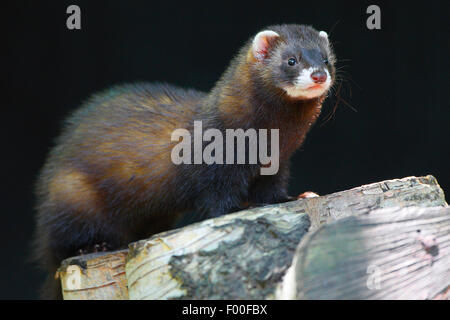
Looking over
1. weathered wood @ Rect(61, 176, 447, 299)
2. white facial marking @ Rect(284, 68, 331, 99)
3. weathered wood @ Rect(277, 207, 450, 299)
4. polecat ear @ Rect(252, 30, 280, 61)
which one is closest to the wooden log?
weathered wood @ Rect(61, 176, 447, 299)

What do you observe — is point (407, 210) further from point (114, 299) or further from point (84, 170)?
point (84, 170)

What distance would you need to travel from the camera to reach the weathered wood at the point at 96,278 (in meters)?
2.93

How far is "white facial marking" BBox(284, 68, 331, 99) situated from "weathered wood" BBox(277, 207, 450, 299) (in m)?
0.96

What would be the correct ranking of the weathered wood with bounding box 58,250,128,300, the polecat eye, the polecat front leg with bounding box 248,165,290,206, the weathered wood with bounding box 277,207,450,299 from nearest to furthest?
the weathered wood with bounding box 277,207,450,299
the weathered wood with bounding box 58,250,128,300
the polecat eye
the polecat front leg with bounding box 248,165,290,206

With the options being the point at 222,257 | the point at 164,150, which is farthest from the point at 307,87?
the point at 222,257

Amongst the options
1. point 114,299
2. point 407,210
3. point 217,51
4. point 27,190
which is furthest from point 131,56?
point 407,210

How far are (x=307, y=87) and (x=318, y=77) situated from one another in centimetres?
9

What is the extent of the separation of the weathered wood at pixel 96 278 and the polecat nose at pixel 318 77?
1.35m

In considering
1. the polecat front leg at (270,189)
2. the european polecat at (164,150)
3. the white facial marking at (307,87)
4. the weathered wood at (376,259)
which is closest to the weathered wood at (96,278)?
the european polecat at (164,150)

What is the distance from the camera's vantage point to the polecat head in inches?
126

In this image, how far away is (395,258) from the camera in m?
2.35

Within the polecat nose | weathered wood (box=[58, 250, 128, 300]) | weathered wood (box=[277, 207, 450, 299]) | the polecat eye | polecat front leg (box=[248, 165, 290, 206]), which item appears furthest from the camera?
polecat front leg (box=[248, 165, 290, 206])

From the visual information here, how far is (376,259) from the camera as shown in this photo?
2268 millimetres

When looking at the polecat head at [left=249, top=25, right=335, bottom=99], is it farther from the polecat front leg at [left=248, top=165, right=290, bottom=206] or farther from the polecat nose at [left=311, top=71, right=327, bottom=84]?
the polecat front leg at [left=248, top=165, right=290, bottom=206]
